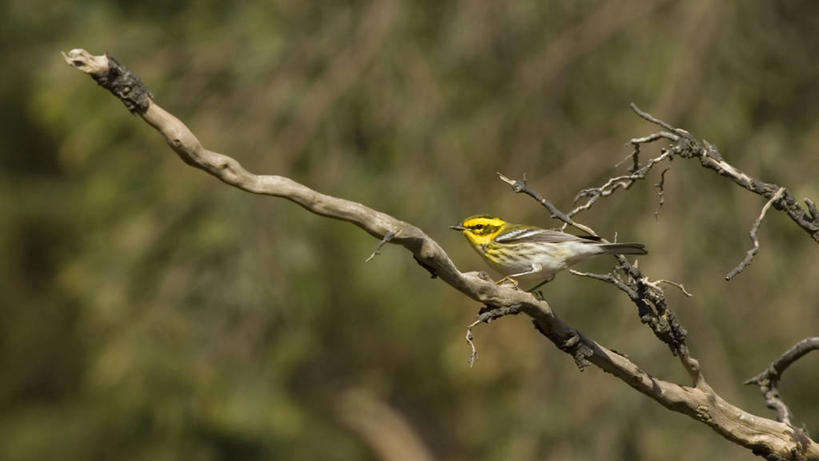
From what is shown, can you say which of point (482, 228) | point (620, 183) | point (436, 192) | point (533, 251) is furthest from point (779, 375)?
point (436, 192)

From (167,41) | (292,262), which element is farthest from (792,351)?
(167,41)

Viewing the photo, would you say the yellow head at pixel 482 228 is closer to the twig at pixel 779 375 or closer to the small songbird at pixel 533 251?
the small songbird at pixel 533 251

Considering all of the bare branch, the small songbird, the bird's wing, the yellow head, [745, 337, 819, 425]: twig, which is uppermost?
the yellow head

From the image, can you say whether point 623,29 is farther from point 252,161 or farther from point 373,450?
point 373,450

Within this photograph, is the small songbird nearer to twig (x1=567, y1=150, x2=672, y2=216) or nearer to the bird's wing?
the bird's wing

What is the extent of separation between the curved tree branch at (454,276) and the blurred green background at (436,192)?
3.35m

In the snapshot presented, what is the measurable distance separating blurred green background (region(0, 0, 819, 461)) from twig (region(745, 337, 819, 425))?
3070 mm

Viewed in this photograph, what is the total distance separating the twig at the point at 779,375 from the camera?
2180 mm

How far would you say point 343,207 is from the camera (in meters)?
1.63

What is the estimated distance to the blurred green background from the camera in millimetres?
5637

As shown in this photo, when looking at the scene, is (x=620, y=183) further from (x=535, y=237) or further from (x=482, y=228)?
(x=482, y=228)

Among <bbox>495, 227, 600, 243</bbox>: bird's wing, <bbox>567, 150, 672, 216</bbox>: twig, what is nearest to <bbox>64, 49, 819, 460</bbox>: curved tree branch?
<bbox>567, 150, 672, 216</bbox>: twig

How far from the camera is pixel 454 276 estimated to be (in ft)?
5.75

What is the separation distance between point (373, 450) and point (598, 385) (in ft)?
11.9
